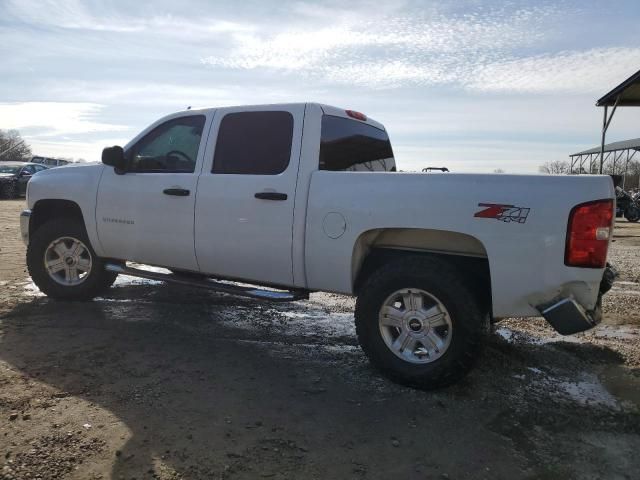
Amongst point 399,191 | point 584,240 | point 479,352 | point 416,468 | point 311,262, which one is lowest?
point 416,468

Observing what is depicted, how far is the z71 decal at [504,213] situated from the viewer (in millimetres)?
3309

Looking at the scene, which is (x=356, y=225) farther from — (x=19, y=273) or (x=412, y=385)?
(x=19, y=273)

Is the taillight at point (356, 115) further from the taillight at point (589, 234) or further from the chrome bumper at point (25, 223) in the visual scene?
the chrome bumper at point (25, 223)

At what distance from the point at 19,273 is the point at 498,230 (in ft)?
22.1

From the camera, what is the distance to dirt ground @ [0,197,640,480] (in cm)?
276

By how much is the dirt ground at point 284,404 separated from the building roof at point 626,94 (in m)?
11.3

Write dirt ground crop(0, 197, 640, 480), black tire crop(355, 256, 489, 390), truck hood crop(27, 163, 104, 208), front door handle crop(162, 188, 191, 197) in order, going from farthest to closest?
truck hood crop(27, 163, 104, 208), front door handle crop(162, 188, 191, 197), black tire crop(355, 256, 489, 390), dirt ground crop(0, 197, 640, 480)

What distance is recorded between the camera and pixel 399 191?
371 centimetres

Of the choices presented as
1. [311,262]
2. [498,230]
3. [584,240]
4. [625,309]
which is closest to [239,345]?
[311,262]

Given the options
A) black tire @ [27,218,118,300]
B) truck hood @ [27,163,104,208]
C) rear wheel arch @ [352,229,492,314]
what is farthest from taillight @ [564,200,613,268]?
black tire @ [27,218,118,300]

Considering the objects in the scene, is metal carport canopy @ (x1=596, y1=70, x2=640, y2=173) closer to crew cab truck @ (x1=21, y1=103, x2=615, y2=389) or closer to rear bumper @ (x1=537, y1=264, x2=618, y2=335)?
crew cab truck @ (x1=21, y1=103, x2=615, y2=389)

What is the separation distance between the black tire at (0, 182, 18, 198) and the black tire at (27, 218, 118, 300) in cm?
2023

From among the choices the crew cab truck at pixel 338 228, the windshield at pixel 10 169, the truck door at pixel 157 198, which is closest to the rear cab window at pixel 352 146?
the crew cab truck at pixel 338 228

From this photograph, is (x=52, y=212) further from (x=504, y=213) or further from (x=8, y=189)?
(x=8, y=189)
